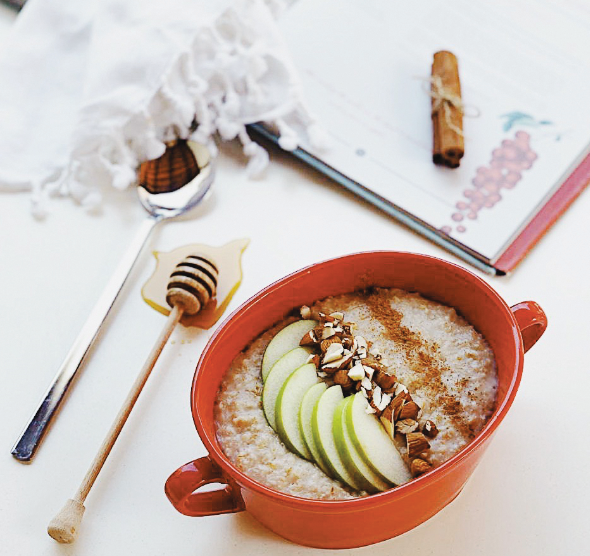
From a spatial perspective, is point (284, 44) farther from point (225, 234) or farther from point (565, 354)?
point (565, 354)

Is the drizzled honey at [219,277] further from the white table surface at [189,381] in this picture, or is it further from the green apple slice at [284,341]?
the green apple slice at [284,341]

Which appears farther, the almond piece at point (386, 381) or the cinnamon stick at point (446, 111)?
the cinnamon stick at point (446, 111)

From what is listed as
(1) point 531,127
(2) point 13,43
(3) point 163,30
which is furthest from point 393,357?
(2) point 13,43

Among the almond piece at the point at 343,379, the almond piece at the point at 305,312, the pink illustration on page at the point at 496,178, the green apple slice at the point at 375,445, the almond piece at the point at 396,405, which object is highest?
the pink illustration on page at the point at 496,178

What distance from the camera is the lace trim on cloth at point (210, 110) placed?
1.14 meters

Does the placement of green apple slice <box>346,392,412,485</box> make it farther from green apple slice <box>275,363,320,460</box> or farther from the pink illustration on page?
the pink illustration on page

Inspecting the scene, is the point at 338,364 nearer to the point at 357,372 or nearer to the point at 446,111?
the point at 357,372

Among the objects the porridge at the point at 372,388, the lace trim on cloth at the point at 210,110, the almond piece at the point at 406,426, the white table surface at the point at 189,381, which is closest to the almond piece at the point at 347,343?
the porridge at the point at 372,388

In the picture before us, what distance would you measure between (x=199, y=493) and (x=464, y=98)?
2.41 ft

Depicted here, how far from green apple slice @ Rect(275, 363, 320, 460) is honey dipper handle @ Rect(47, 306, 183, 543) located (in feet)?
0.67

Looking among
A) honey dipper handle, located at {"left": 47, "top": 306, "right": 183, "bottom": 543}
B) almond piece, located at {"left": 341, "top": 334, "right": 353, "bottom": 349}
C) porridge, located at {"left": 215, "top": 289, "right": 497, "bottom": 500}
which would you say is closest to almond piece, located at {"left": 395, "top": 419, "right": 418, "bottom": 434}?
porridge, located at {"left": 215, "top": 289, "right": 497, "bottom": 500}

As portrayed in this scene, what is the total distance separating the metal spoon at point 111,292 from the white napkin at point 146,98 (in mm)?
57

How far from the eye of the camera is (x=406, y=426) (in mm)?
756

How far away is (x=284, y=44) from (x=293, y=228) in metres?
0.31
